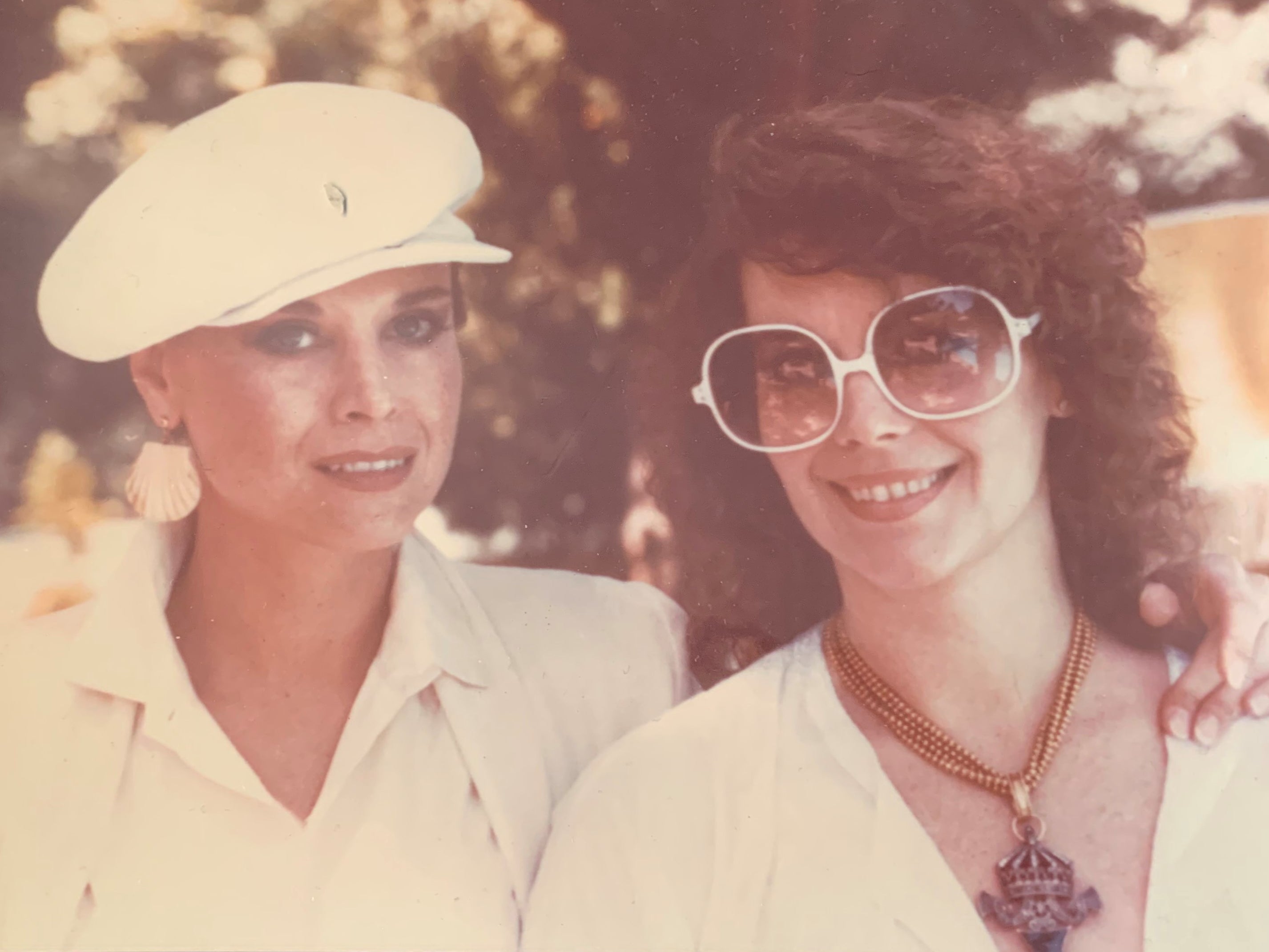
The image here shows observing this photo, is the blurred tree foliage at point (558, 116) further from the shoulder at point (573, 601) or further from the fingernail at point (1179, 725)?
the fingernail at point (1179, 725)

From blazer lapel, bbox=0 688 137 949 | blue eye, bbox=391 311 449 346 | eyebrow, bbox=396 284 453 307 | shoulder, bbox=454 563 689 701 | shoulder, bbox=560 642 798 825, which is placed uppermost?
eyebrow, bbox=396 284 453 307

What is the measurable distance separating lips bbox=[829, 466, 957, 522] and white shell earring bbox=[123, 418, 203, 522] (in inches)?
37.0

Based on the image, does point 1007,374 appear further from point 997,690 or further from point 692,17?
point 692,17

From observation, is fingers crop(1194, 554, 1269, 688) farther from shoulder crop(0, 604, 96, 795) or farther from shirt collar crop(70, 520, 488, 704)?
shoulder crop(0, 604, 96, 795)

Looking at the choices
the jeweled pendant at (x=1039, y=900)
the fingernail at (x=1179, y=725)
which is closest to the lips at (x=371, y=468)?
the jeweled pendant at (x=1039, y=900)

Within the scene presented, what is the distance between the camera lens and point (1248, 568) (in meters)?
1.62

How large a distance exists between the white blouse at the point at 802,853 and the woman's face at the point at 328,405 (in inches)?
19.5

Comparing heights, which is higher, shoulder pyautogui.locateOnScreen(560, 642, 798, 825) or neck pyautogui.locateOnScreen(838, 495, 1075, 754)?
neck pyautogui.locateOnScreen(838, 495, 1075, 754)

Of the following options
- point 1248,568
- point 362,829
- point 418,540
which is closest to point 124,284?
point 418,540

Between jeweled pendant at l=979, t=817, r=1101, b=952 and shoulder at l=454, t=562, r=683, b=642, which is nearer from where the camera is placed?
jeweled pendant at l=979, t=817, r=1101, b=952

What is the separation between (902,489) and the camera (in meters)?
1.55

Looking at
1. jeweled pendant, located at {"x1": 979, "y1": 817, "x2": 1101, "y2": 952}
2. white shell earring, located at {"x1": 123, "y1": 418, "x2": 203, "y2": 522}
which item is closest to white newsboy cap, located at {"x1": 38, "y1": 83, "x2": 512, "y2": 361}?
white shell earring, located at {"x1": 123, "y1": 418, "x2": 203, "y2": 522}

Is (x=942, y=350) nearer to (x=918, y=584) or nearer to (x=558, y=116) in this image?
(x=918, y=584)

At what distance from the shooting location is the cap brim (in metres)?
1.51
